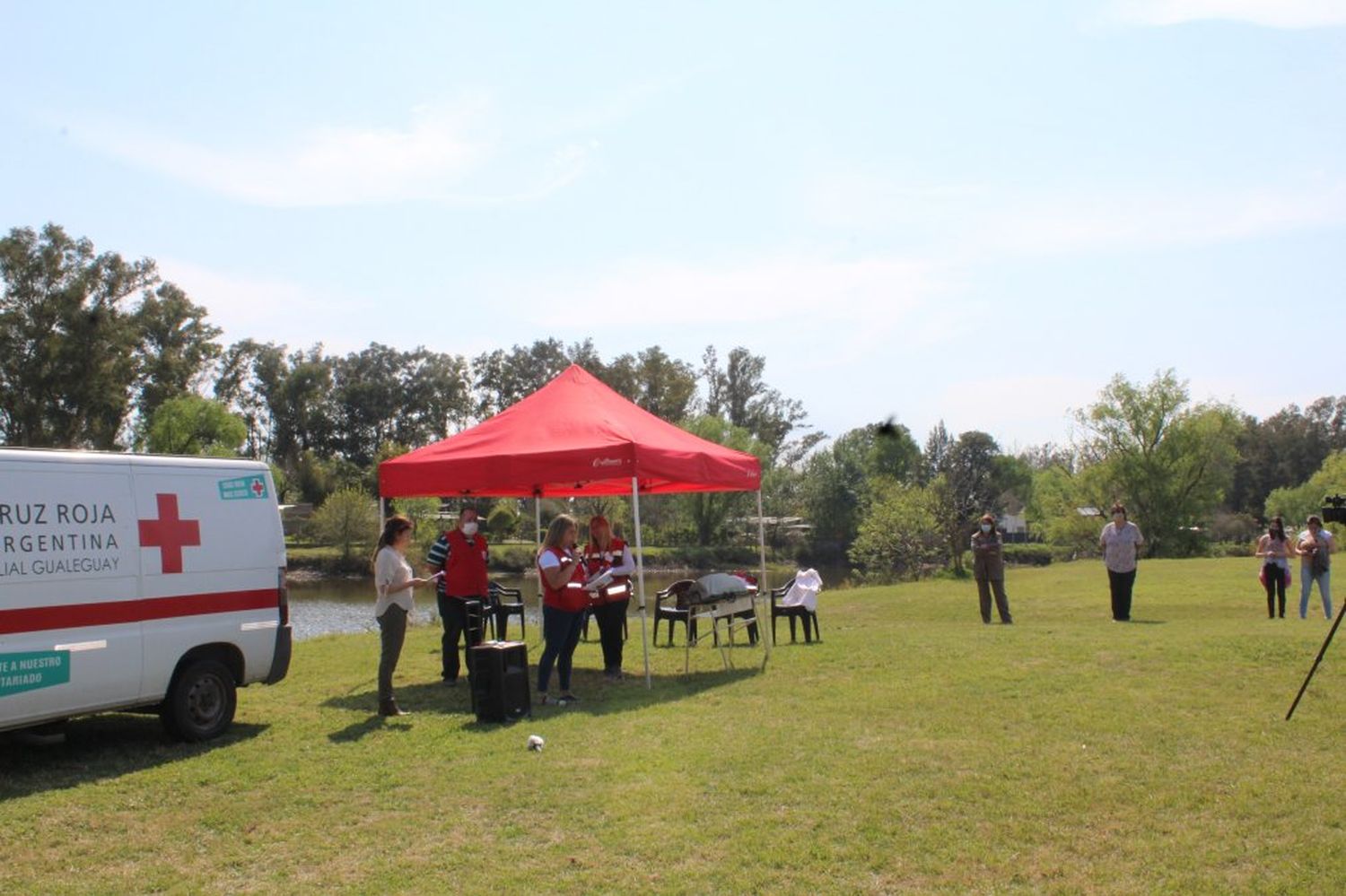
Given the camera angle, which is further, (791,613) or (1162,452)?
(1162,452)

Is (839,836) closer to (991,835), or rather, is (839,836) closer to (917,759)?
(991,835)

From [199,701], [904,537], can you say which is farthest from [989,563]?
[904,537]

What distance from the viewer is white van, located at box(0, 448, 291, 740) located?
689 centimetres

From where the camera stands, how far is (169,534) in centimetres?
789

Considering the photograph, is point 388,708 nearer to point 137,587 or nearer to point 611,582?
point 137,587

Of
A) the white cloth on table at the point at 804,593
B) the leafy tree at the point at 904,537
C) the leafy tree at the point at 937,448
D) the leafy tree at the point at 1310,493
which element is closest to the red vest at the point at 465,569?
the white cloth on table at the point at 804,593

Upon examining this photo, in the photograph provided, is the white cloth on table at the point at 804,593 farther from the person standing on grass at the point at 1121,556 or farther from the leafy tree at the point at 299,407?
the leafy tree at the point at 299,407

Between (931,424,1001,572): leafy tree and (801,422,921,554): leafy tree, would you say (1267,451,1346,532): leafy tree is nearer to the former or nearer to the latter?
(801,422,921,554): leafy tree

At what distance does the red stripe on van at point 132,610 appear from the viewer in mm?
6848

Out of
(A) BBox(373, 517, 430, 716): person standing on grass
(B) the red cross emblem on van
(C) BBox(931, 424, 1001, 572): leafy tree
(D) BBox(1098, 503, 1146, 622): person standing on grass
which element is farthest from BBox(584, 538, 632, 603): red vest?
(C) BBox(931, 424, 1001, 572): leafy tree

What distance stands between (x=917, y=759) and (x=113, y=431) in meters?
58.2

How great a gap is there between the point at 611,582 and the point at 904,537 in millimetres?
26419

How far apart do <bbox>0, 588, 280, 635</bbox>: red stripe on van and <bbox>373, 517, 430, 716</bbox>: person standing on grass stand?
2.81ft

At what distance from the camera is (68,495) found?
285 inches
